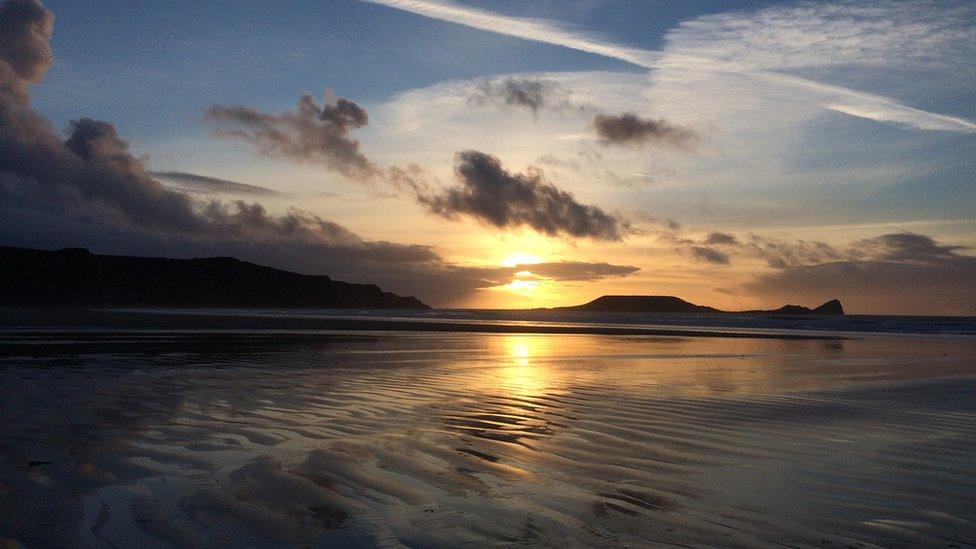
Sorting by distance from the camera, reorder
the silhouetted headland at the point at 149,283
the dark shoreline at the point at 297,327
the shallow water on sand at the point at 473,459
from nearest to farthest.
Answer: the shallow water on sand at the point at 473,459 → the dark shoreline at the point at 297,327 → the silhouetted headland at the point at 149,283

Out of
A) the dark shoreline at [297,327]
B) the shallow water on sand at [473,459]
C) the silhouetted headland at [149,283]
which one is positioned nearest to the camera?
the shallow water on sand at [473,459]

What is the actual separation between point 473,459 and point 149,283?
571ft

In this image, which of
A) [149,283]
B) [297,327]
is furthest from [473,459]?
[149,283]

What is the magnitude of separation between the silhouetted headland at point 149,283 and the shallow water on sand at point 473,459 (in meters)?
129

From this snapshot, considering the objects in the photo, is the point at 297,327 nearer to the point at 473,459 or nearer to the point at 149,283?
the point at 473,459

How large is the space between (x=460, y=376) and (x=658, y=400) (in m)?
5.24

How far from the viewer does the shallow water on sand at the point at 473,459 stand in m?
4.96

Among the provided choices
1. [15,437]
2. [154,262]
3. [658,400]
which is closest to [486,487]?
[15,437]

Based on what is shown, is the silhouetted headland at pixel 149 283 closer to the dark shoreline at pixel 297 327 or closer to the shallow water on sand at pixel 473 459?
the dark shoreline at pixel 297 327

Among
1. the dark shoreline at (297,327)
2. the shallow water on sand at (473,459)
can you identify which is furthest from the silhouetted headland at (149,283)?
the shallow water on sand at (473,459)

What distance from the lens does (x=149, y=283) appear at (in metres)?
162

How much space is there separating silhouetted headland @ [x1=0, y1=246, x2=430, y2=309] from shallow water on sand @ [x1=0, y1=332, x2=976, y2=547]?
129 meters

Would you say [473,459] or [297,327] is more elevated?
[473,459]

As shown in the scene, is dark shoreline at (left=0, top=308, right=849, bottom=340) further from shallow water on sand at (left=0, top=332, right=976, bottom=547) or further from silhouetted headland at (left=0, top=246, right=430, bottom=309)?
silhouetted headland at (left=0, top=246, right=430, bottom=309)
